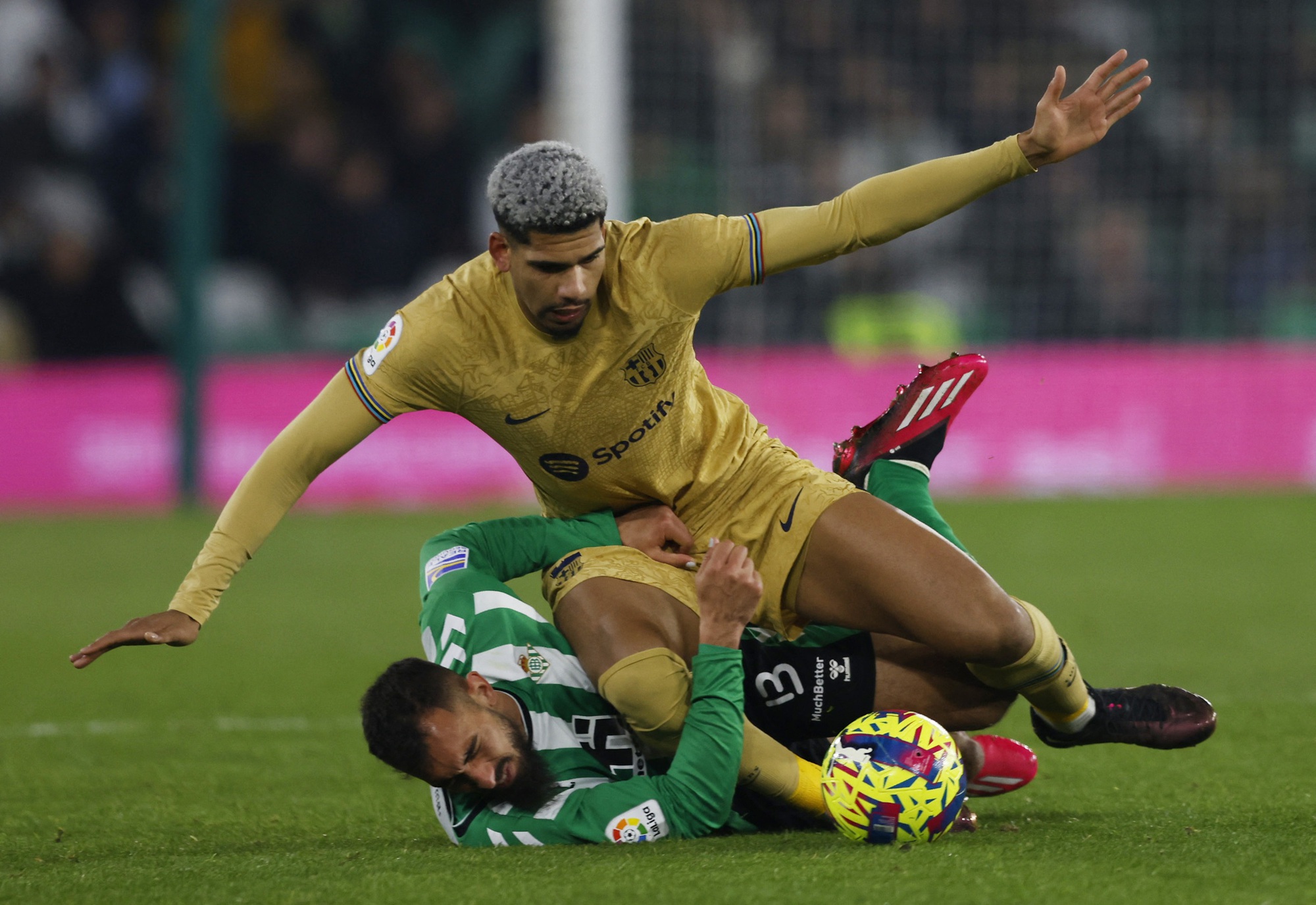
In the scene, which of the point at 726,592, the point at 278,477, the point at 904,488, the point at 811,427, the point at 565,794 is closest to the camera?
the point at 726,592

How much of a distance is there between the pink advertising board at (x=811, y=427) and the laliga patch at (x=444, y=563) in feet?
27.9

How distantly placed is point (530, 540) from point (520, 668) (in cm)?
49

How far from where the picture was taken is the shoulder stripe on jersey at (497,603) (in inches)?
171

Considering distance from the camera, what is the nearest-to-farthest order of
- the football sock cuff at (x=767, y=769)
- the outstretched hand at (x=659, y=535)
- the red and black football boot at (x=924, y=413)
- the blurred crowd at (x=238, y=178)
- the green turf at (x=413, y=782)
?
the green turf at (x=413, y=782), the football sock cuff at (x=767, y=769), the outstretched hand at (x=659, y=535), the red and black football boot at (x=924, y=413), the blurred crowd at (x=238, y=178)

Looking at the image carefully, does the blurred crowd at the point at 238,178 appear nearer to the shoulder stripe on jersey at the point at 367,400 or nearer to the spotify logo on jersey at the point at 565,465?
the spotify logo on jersey at the point at 565,465

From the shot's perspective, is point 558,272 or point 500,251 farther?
point 500,251

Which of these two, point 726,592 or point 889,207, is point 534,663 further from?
point 889,207

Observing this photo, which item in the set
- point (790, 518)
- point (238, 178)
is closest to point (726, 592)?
point (790, 518)

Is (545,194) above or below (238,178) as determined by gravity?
below

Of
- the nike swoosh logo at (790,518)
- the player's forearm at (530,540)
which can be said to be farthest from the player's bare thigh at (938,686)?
the player's forearm at (530,540)

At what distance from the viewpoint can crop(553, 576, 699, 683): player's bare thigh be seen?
163 inches

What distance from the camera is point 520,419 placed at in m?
4.32

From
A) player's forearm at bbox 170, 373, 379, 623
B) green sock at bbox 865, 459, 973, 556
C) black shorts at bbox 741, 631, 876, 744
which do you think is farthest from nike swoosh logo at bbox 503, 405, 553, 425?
green sock at bbox 865, 459, 973, 556

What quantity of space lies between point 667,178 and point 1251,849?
11373mm
